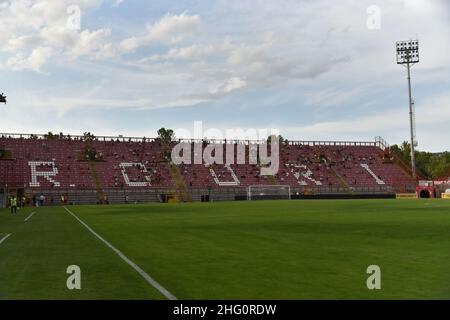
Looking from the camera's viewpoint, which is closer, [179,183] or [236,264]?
[236,264]

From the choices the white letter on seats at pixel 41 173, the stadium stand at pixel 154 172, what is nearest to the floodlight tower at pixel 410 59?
the stadium stand at pixel 154 172

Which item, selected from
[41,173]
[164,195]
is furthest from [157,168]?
[41,173]

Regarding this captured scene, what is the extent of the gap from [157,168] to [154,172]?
5.11 ft

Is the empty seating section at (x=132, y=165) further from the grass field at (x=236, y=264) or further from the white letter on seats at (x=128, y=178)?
the grass field at (x=236, y=264)

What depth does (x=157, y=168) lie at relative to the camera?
89.2m

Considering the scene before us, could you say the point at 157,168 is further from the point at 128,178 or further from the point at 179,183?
the point at 128,178

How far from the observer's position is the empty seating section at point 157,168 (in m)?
80.2

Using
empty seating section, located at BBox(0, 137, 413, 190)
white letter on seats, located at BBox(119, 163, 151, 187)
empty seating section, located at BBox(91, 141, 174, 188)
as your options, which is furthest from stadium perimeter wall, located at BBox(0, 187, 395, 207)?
empty seating section, located at BBox(91, 141, 174, 188)

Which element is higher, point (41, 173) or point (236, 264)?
point (41, 173)

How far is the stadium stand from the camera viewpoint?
78.4 metres

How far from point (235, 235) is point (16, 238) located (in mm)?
8338
